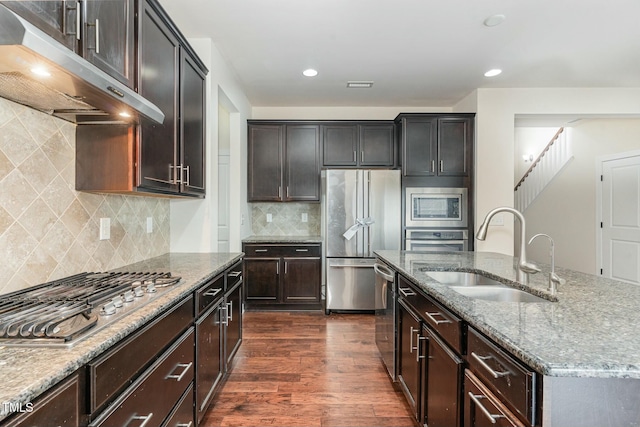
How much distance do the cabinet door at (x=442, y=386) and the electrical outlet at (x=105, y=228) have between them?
6.24ft

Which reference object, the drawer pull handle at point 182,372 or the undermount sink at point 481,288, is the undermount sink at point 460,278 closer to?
the undermount sink at point 481,288

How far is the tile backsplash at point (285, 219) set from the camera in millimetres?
4594

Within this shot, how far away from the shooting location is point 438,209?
400 cm

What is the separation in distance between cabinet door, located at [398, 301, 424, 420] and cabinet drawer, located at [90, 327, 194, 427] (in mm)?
1195

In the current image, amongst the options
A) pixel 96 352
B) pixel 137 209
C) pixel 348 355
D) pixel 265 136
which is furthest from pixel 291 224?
pixel 96 352

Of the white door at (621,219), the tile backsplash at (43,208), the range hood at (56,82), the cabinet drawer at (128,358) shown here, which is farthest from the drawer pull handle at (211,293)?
the white door at (621,219)

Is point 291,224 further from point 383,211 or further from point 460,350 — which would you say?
point 460,350

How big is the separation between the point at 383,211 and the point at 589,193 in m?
3.74

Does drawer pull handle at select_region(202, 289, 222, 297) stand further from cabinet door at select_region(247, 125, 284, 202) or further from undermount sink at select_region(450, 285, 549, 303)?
cabinet door at select_region(247, 125, 284, 202)

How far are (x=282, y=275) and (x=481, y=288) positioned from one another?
2.59 meters

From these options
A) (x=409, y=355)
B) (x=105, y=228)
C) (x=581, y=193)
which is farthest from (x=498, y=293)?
(x=581, y=193)

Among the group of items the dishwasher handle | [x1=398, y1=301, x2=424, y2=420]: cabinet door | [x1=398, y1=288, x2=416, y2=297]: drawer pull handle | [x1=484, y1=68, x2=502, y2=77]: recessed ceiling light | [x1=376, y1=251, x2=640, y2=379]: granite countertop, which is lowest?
[x1=398, y1=301, x2=424, y2=420]: cabinet door

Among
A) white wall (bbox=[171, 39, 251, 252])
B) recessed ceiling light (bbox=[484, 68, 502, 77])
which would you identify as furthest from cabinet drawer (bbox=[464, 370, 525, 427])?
recessed ceiling light (bbox=[484, 68, 502, 77])

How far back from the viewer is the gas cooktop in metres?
0.90
